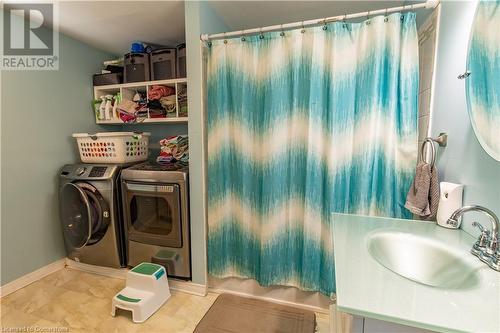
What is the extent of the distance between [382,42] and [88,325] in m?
2.67

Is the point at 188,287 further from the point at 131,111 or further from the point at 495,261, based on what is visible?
the point at 495,261

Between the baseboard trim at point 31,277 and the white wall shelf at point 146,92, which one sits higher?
the white wall shelf at point 146,92

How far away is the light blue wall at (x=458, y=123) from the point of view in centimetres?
97

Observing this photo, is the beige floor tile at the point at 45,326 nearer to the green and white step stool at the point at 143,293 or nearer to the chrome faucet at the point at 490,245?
the green and white step stool at the point at 143,293

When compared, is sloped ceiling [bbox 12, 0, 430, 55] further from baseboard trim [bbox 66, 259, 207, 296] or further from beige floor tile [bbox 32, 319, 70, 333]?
beige floor tile [bbox 32, 319, 70, 333]

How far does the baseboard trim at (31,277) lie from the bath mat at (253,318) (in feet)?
5.38

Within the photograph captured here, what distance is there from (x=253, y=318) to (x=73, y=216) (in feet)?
6.15

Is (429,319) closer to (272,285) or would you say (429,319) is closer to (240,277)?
(272,285)

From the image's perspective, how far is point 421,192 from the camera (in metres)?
1.28

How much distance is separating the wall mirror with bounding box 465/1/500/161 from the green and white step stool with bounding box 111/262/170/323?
209 cm

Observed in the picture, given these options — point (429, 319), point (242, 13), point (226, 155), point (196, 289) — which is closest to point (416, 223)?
point (429, 319)

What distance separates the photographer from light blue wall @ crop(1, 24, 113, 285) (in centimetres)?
191

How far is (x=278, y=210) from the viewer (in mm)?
1718

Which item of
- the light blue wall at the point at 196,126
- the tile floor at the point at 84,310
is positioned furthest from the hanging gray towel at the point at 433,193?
the light blue wall at the point at 196,126
